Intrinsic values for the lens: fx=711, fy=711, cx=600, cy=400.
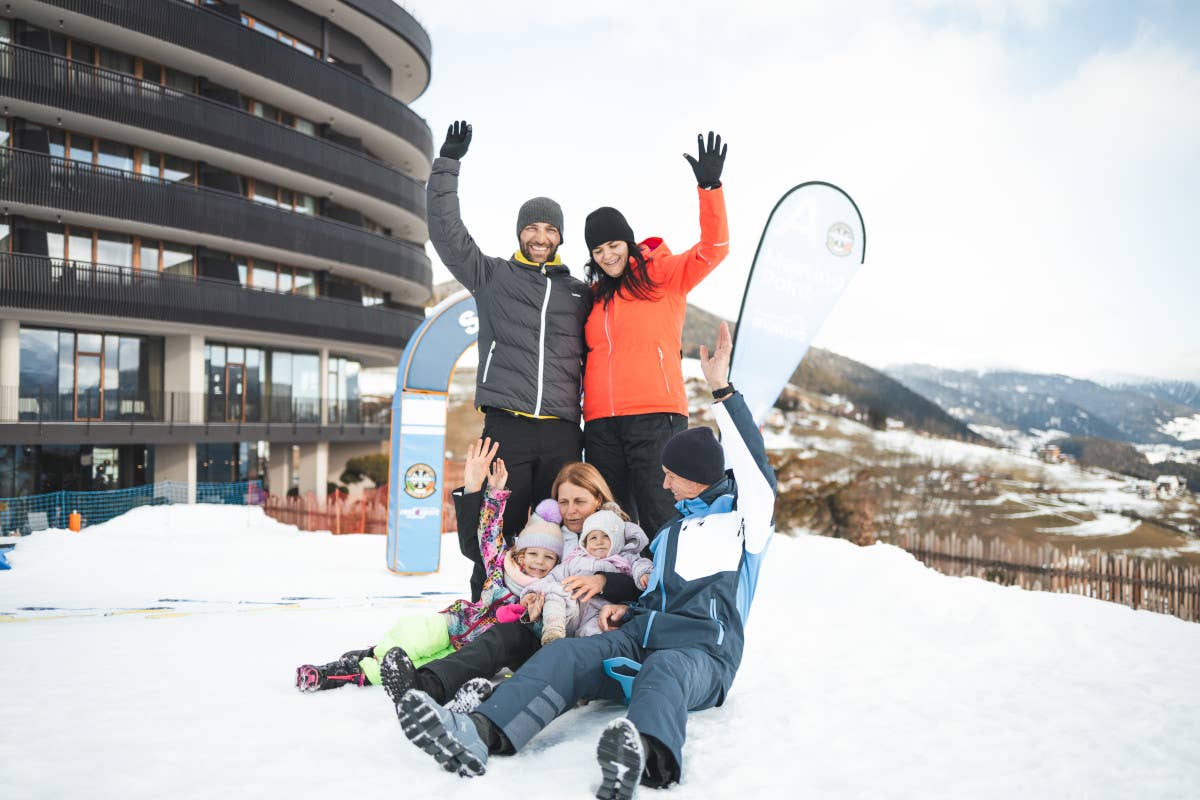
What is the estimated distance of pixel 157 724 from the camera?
283cm

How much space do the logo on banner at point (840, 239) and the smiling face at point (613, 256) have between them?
9.30 feet

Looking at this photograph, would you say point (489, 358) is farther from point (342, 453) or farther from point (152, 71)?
point (342, 453)

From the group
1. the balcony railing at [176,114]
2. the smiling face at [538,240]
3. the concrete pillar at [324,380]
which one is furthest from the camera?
the concrete pillar at [324,380]

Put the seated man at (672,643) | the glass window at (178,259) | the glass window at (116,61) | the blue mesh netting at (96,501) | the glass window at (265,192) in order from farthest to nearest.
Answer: the glass window at (265,192) < the glass window at (178,259) < the glass window at (116,61) < the blue mesh netting at (96,501) < the seated man at (672,643)

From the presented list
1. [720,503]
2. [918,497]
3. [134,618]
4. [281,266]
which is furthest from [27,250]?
[918,497]

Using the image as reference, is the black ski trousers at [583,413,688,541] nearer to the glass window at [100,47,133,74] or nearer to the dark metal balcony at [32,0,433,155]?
the dark metal balcony at [32,0,433,155]

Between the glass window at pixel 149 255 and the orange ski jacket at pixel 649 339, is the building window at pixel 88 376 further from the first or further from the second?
the orange ski jacket at pixel 649 339

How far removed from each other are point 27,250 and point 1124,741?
76.3 feet

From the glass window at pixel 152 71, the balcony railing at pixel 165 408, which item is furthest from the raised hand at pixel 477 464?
the glass window at pixel 152 71

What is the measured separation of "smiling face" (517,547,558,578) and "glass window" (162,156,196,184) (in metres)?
21.8

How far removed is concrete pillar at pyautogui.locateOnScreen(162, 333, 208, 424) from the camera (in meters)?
20.2

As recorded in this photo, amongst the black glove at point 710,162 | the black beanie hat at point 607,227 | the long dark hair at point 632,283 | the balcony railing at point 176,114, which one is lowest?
the long dark hair at point 632,283

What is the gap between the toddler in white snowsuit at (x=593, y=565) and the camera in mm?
3137

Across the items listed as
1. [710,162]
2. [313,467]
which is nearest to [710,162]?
[710,162]
